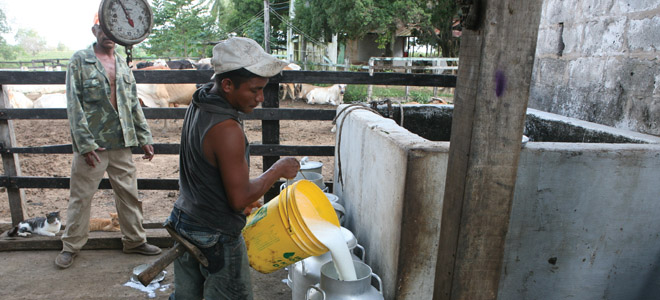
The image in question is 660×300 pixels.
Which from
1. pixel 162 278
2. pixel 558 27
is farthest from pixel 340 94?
pixel 162 278

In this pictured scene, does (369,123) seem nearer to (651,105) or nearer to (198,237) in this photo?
(198,237)

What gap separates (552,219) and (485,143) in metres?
1.22

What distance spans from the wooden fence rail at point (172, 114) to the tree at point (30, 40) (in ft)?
274

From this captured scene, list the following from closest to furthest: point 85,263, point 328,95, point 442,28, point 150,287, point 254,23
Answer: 1. point 150,287
2. point 85,263
3. point 328,95
4. point 442,28
5. point 254,23

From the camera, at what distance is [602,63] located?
11.5 feet

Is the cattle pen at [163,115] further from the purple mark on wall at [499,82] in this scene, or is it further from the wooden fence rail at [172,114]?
the purple mark on wall at [499,82]

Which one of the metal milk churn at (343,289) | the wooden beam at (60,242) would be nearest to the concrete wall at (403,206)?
the metal milk churn at (343,289)

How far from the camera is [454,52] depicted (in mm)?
20156

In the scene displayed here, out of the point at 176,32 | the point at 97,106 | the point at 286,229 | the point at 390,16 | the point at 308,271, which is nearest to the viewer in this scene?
the point at 286,229

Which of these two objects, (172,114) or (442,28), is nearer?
(172,114)

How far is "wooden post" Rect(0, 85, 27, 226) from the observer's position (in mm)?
4062

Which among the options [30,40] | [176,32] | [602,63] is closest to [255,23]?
[176,32]

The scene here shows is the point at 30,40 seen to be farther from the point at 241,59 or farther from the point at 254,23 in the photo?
the point at 241,59

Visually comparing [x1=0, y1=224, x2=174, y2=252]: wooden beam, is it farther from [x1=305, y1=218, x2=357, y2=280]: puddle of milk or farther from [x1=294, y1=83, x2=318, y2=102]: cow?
[x1=294, y1=83, x2=318, y2=102]: cow
